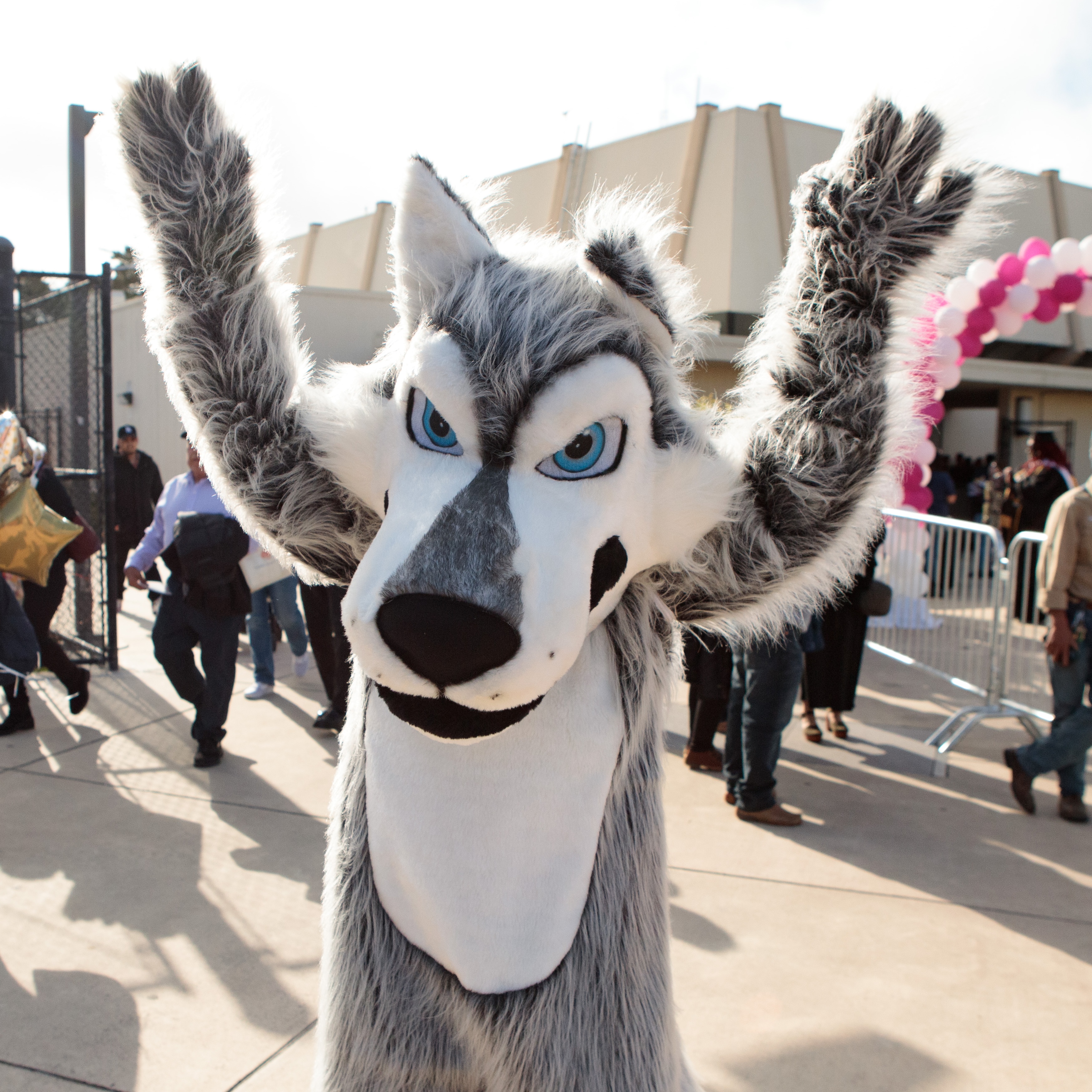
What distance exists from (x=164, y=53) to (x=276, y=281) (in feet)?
1.34

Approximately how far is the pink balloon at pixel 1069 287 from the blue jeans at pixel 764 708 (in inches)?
209

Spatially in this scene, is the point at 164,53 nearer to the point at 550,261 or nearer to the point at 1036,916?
the point at 550,261

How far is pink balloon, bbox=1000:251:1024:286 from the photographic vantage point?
7.72m

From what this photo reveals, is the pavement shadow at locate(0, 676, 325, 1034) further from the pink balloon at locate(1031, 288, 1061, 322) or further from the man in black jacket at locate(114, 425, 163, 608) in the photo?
the pink balloon at locate(1031, 288, 1061, 322)

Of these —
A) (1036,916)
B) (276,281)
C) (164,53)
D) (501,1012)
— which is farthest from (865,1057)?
(164,53)

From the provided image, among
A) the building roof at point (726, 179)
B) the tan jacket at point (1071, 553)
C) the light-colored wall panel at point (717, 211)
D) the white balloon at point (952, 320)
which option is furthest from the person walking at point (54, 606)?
the light-colored wall panel at point (717, 211)

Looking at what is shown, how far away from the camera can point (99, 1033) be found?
2457 millimetres

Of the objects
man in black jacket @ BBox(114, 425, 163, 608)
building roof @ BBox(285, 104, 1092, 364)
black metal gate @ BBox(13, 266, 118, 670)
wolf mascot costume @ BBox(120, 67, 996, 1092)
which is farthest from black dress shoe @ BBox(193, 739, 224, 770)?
building roof @ BBox(285, 104, 1092, 364)

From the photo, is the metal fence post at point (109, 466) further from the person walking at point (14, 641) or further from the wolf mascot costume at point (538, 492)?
the wolf mascot costume at point (538, 492)

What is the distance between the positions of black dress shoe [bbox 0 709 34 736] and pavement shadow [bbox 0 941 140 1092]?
8.16 feet

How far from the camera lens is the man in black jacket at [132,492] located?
26.7 feet

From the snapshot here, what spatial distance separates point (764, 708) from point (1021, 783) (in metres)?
1.37

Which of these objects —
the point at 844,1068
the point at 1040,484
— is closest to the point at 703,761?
the point at 844,1068

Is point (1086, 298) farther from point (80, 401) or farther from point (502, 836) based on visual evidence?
point (502, 836)
